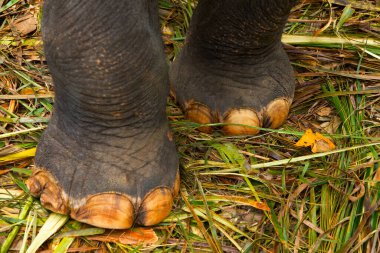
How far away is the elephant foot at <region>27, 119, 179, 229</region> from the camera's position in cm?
130

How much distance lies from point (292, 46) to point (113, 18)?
92 cm

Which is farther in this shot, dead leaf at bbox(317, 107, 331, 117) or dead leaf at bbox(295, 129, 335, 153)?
dead leaf at bbox(317, 107, 331, 117)

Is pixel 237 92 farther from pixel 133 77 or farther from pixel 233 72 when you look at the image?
pixel 133 77

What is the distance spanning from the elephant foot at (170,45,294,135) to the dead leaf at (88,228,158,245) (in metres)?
0.36

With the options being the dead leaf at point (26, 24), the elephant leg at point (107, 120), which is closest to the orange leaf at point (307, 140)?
the elephant leg at point (107, 120)

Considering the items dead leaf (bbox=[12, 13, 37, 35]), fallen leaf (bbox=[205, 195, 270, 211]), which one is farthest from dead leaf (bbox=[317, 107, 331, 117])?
dead leaf (bbox=[12, 13, 37, 35])

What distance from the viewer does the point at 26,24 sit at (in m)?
2.05

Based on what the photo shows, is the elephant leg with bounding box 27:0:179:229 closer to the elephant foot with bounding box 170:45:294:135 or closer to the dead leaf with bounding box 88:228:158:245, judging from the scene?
the dead leaf with bounding box 88:228:158:245

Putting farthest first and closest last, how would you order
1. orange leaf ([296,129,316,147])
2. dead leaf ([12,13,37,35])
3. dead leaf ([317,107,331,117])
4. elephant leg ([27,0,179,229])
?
dead leaf ([12,13,37,35]) < dead leaf ([317,107,331,117]) < orange leaf ([296,129,316,147]) < elephant leg ([27,0,179,229])

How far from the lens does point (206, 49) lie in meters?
1.66

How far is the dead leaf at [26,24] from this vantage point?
2.03 meters

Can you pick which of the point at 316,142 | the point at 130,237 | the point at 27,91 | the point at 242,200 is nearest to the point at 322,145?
the point at 316,142

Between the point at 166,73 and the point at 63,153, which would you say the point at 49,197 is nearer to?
the point at 63,153

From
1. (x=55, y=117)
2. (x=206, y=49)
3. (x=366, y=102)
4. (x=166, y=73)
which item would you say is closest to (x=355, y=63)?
(x=366, y=102)
